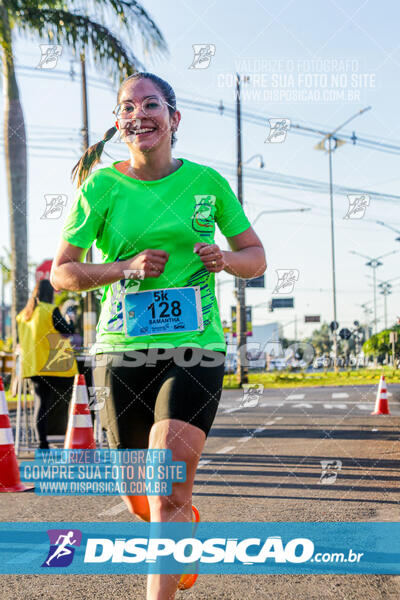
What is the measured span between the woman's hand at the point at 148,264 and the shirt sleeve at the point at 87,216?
0.31 metres

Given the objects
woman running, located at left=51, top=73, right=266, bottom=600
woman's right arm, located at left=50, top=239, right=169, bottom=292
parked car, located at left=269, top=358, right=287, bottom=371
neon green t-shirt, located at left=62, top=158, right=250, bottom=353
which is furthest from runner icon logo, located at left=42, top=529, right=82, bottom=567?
parked car, located at left=269, top=358, right=287, bottom=371

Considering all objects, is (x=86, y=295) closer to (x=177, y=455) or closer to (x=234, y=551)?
(x=234, y=551)

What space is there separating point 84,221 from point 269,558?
7.07ft

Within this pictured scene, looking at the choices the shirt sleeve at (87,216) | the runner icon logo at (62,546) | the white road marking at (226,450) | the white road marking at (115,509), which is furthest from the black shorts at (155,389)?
the white road marking at (226,450)

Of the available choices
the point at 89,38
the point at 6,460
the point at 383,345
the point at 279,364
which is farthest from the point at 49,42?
the point at 279,364

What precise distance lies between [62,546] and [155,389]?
2016mm

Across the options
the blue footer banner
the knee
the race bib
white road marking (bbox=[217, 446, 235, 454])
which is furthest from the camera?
white road marking (bbox=[217, 446, 235, 454])

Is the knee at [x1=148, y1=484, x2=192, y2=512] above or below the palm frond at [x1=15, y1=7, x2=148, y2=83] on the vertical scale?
below

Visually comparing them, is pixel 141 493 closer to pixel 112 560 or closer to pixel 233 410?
pixel 112 560

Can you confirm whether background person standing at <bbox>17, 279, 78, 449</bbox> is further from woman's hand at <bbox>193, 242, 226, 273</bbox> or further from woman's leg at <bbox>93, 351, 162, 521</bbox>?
woman's hand at <bbox>193, 242, 226, 273</bbox>

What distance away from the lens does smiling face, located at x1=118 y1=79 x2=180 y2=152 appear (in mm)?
2912

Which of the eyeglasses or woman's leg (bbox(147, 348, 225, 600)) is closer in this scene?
woman's leg (bbox(147, 348, 225, 600))

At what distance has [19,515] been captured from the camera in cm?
527

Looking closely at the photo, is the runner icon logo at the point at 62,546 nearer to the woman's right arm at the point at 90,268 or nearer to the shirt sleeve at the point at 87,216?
the woman's right arm at the point at 90,268
